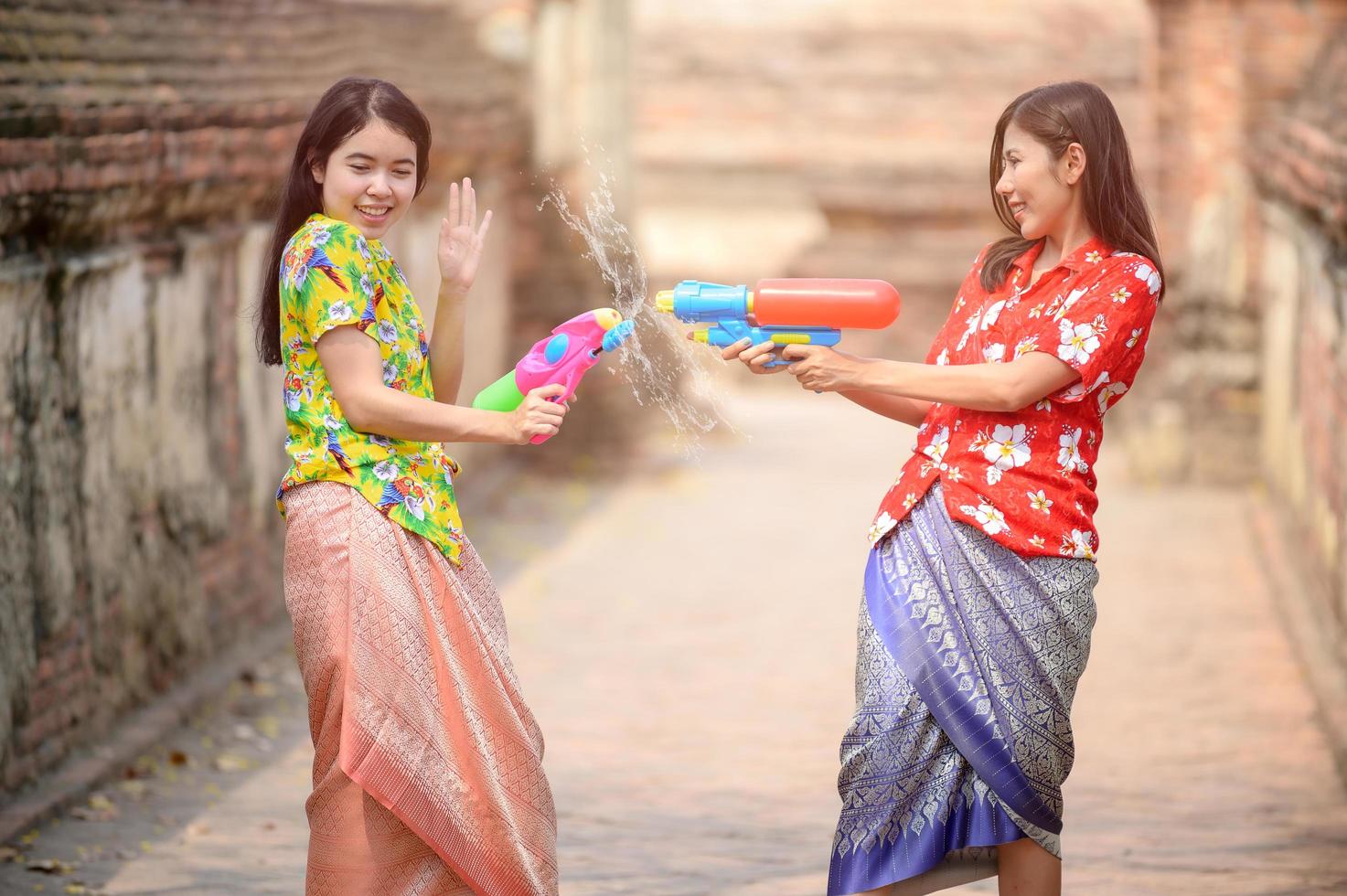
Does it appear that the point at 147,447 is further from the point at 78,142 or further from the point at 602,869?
the point at 602,869

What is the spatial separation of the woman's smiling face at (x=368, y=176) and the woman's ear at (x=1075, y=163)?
1253 mm

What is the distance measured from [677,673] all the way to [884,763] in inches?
156

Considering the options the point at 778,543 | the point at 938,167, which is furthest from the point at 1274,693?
the point at 938,167

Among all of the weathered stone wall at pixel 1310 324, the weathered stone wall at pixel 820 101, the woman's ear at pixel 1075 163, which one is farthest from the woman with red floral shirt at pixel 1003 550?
the weathered stone wall at pixel 820 101

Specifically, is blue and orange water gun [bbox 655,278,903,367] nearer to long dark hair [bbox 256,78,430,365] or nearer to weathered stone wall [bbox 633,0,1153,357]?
long dark hair [bbox 256,78,430,365]

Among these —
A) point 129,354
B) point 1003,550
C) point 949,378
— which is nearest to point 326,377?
point 949,378

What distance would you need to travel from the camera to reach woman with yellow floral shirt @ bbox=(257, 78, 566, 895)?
336 centimetres

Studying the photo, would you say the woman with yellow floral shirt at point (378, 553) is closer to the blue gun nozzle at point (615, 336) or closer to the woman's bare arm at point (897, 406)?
the blue gun nozzle at point (615, 336)

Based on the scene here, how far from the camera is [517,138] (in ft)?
41.2

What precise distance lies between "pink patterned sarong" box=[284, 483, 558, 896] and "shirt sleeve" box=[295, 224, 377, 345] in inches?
12.7

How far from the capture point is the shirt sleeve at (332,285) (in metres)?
3.33

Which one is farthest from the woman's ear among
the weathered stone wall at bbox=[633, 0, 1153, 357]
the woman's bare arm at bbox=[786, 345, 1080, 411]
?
the weathered stone wall at bbox=[633, 0, 1153, 357]

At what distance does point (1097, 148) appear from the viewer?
3420mm

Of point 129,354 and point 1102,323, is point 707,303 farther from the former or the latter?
point 129,354
